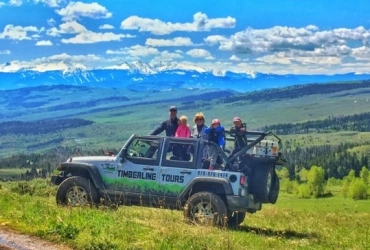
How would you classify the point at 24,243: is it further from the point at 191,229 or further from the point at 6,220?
the point at 191,229

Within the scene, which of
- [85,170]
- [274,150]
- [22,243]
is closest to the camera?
[22,243]

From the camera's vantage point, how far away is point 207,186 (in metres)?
14.5

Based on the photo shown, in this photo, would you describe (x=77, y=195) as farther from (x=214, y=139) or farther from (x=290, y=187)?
(x=290, y=187)

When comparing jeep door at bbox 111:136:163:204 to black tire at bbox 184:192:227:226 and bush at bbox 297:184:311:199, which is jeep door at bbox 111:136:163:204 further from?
bush at bbox 297:184:311:199

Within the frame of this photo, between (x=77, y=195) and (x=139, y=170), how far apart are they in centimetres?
199

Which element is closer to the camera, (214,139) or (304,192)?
(214,139)

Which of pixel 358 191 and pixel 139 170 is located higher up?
pixel 139 170

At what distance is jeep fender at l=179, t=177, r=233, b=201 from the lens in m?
14.0

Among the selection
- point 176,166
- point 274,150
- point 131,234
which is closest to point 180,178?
point 176,166

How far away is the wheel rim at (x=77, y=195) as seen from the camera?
15.5 m

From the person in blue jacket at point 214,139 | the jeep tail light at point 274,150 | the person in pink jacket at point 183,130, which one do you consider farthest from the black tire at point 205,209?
the person in pink jacket at point 183,130

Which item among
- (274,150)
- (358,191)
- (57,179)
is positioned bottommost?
(358,191)

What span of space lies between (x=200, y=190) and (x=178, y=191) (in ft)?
1.95

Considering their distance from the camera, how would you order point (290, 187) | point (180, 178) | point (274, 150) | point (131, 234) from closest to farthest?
1. point (131, 234)
2. point (274, 150)
3. point (180, 178)
4. point (290, 187)
